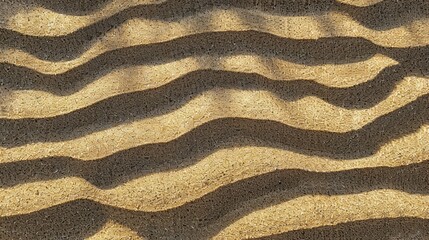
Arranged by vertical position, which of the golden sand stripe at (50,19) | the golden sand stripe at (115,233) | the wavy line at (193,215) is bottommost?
the golden sand stripe at (115,233)

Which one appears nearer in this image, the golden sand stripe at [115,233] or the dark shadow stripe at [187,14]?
the golden sand stripe at [115,233]

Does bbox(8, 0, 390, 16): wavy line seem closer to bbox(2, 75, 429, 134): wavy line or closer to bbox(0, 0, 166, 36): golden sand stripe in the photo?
bbox(0, 0, 166, 36): golden sand stripe

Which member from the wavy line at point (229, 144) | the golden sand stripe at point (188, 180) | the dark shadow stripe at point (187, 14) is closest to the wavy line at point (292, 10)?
the dark shadow stripe at point (187, 14)

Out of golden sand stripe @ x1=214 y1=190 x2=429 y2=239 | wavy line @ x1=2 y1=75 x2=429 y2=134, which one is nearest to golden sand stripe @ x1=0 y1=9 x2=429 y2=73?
wavy line @ x1=2 y1=75 x2=429 y2=134

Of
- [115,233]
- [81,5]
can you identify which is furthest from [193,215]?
[81,5]

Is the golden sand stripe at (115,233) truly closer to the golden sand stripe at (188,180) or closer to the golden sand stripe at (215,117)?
the golden sand stripe at (188,180)

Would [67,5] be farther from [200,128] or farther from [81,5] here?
[200,128]
